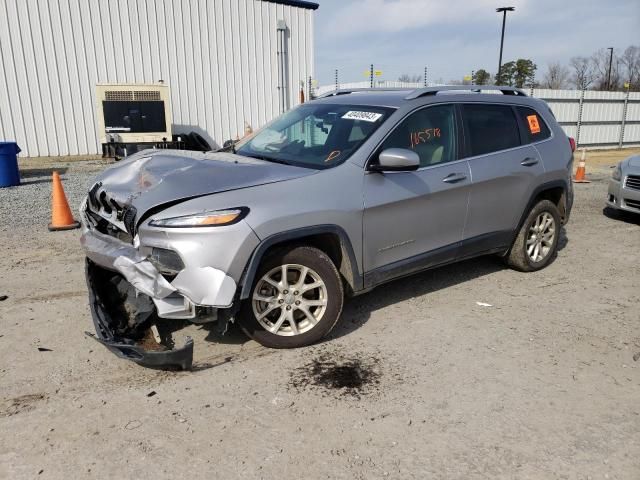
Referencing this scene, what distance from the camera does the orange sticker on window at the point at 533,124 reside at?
5.27 m

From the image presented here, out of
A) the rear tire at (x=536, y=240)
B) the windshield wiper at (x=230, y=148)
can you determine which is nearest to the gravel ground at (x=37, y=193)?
the windshield wiper at (x=230, y=148)

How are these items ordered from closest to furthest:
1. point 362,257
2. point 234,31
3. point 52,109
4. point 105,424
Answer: point 105,424 → point 362,257 → point 52,109 → point 234,31

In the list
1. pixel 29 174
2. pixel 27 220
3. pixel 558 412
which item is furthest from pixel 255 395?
pixel 29 174

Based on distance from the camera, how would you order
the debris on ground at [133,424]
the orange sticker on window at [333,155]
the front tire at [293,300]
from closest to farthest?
the debris on ground at [133,424], the front tire at [293,300], the orange sticker on window at [333,155]

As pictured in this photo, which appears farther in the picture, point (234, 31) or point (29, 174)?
point (234, 31)

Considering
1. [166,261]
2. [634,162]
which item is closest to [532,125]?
[634,162]

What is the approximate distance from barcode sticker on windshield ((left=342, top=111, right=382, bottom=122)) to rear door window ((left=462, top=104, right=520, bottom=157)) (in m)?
0.95

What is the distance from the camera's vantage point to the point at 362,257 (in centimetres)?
389

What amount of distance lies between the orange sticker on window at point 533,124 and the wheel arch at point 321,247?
8.86 feet

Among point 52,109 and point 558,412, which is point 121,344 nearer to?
point 558,412

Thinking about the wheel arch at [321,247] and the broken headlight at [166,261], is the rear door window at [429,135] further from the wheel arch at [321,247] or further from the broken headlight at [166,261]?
the broken headlight at [166,261]

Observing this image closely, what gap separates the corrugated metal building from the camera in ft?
52.4

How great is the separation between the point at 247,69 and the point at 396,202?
16446mm

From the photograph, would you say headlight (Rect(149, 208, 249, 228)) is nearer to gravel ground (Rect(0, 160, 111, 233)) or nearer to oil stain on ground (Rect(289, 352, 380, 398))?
oil stain on ground (Rect(289, 352, 380, 398))
